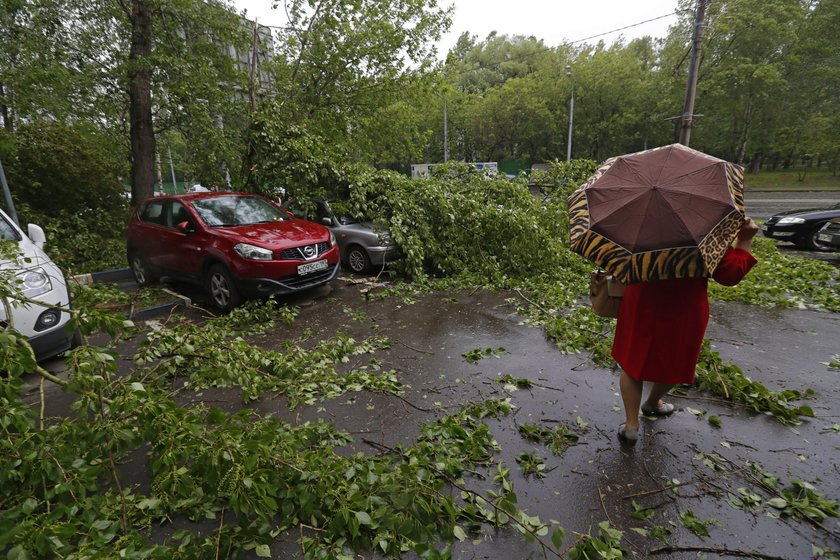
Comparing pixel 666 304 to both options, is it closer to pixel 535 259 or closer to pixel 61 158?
pixel 535 259

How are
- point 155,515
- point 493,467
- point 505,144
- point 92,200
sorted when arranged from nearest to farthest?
point 155,515, point 493,467, point 92,200, point 505,144

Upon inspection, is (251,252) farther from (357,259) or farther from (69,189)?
(69,189)

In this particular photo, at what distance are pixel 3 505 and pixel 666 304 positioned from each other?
3.83 m

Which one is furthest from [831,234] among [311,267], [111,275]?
[111,275]

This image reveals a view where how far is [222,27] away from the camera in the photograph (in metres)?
8.74

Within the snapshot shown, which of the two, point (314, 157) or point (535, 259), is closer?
point (535, 259)

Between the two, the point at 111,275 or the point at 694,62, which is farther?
the point at 694,62

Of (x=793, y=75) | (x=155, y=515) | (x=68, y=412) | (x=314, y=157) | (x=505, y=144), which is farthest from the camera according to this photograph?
(x=505, y=144)

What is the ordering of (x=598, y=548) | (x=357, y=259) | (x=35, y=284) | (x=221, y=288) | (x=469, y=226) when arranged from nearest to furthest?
(x=598, y=548) < (x=35, y=284) < (x=221, y=288) < (x=469, y=226) < (x=357, y=259)

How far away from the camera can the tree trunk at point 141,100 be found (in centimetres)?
817

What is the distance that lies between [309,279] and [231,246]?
1224mm

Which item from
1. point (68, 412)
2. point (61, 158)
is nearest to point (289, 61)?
point (61, 158)

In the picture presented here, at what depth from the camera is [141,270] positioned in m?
7.84

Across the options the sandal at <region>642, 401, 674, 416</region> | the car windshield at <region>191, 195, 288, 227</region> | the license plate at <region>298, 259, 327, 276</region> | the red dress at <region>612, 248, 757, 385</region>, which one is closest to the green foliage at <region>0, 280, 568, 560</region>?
the red dress at <region>612, 248, 757, 385</region>
